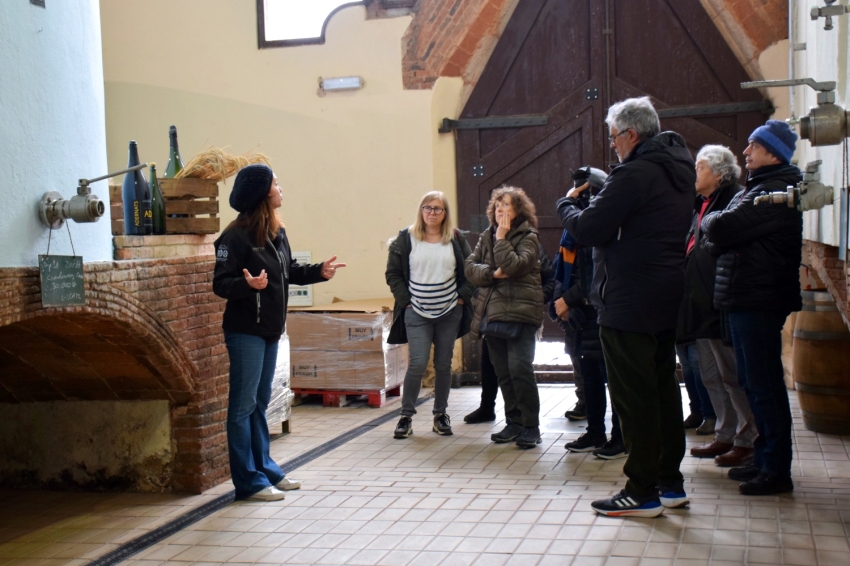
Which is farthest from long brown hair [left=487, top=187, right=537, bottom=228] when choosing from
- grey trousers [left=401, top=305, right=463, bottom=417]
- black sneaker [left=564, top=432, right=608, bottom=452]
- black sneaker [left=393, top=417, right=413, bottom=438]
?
black sneaker [left=393, top=417, right=413, bottom=438]

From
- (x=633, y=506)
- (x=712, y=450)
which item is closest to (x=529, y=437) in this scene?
(x=712, y=450)

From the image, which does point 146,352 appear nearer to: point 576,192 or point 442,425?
point 442,425

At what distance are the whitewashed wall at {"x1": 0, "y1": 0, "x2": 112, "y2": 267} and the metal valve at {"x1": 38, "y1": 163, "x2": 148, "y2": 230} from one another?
0.12 feet

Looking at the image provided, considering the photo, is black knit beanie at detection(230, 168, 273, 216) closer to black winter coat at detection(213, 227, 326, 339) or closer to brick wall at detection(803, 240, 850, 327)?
black winter coat at detection(213, 227, 326, 339)

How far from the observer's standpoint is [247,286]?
4.63 meters

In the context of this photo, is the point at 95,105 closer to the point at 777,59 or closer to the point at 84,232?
the point at 84,232

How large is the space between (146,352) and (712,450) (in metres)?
3.25

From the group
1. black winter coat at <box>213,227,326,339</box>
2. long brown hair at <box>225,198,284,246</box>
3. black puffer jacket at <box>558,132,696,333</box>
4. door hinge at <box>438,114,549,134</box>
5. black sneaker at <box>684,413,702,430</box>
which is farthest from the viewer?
door hinge at <box>438,114,549,134</box>

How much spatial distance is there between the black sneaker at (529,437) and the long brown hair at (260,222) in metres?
2.10

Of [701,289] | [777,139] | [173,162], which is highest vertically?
[173,162]

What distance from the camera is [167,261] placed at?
496 cm

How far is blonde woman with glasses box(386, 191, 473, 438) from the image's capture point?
635 centimetres

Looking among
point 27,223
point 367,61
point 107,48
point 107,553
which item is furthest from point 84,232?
point 107,48

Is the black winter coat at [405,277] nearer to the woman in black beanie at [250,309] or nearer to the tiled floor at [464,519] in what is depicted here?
the tiled floor at [464,519]
